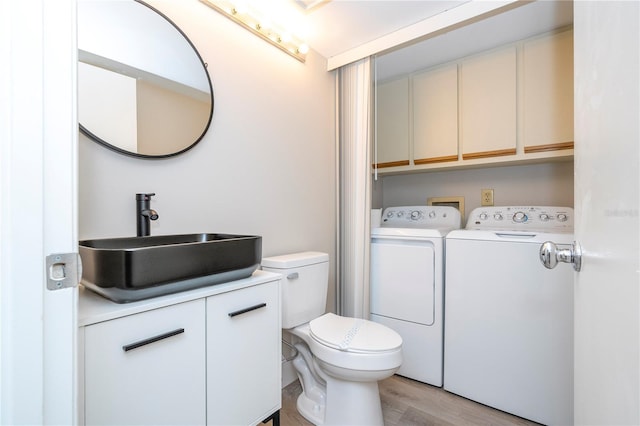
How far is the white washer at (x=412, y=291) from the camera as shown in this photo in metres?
1.84

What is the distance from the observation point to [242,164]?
1.57 meters

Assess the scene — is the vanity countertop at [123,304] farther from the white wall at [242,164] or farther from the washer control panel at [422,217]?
the washer control panel at [422,217]

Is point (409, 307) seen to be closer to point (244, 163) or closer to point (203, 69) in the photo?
point (244, 163)

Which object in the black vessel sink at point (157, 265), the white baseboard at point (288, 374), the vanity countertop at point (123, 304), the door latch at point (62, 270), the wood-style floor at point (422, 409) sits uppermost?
the door latch at point (62, 270)

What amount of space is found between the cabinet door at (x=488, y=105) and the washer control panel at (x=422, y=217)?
0.43 m

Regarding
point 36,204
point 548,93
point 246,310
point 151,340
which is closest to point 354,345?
point 246,310

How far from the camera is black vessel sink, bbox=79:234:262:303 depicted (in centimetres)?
80

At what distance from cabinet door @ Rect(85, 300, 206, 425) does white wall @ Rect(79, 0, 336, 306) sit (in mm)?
458

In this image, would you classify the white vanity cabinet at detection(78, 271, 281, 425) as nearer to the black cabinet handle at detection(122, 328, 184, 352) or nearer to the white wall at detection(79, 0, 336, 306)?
the black cabinet handle at detection(122, 328, 184, 352)

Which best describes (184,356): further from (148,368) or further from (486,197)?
(486,197)

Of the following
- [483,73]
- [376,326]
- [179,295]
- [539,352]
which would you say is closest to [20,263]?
[179,295]

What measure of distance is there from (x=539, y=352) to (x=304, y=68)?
2.14 meters

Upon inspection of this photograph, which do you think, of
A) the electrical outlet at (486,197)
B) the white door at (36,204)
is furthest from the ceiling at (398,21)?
the white door at (36,204)

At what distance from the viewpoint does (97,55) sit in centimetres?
108
